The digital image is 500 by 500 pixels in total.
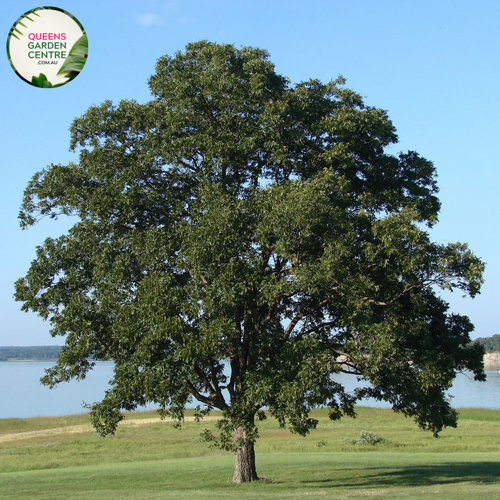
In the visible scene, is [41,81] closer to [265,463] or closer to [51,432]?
[265,463]

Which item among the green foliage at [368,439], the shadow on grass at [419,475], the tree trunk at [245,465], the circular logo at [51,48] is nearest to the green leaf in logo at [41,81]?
the circular logo at [51,48]

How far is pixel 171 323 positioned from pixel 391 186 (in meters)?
8.34

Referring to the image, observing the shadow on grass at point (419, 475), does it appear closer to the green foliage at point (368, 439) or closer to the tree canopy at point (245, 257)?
the tree canopy at point (245, 257)

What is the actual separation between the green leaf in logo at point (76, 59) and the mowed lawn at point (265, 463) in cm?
1178

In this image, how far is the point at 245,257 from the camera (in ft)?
51.9

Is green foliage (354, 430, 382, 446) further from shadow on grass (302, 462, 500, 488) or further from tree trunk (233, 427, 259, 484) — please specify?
tree trunk (233, 427, 259, 484)

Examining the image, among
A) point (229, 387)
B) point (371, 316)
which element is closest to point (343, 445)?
point (229, 387)

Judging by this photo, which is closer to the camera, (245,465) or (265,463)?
(245,465)

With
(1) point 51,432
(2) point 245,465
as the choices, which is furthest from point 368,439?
(1) point 51,432

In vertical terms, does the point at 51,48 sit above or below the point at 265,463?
above

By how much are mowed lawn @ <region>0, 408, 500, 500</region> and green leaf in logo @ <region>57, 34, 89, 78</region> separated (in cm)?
1178

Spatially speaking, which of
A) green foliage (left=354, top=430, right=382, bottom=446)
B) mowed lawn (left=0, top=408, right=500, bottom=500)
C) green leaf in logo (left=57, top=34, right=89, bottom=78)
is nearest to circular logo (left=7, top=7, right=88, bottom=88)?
green leaf in logo (left=57, top=34, right=89, bottom=78)

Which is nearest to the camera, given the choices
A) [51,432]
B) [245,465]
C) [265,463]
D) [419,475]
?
[245,465]

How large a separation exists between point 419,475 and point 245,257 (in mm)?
11639
